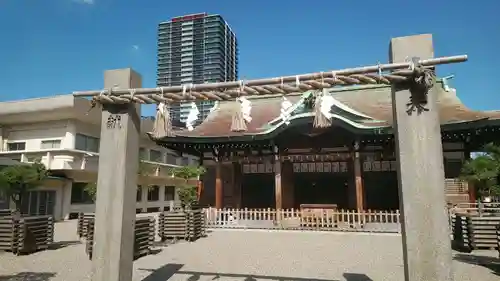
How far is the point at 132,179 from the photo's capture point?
231 inches

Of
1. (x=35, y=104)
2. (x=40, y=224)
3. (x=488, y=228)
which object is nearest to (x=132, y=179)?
(x=40, y=224)

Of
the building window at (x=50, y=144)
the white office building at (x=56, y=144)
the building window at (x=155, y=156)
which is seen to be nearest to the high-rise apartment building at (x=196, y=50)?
the building window at (x=155, y=156)

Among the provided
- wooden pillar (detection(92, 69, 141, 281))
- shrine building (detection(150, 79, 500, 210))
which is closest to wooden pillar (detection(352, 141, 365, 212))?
shrine building (detection(150, 79, 500, 210))

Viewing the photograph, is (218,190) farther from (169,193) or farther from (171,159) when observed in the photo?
(171,159)

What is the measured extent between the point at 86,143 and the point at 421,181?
26091mm

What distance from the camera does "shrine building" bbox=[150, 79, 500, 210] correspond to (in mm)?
16656

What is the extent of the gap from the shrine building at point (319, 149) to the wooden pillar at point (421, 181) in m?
9.93

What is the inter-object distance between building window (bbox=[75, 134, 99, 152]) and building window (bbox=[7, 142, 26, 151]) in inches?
179

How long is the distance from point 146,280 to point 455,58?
22.6 feet

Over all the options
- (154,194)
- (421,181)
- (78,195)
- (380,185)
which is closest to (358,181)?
(380,185)

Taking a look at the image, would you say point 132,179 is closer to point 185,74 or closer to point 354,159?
point 354,159

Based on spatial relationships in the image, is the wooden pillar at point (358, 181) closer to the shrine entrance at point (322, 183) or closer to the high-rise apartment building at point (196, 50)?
the shrine entrance at point (322, 183)

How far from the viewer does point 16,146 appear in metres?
25.8

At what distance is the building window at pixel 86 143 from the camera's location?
2488 centimetres
